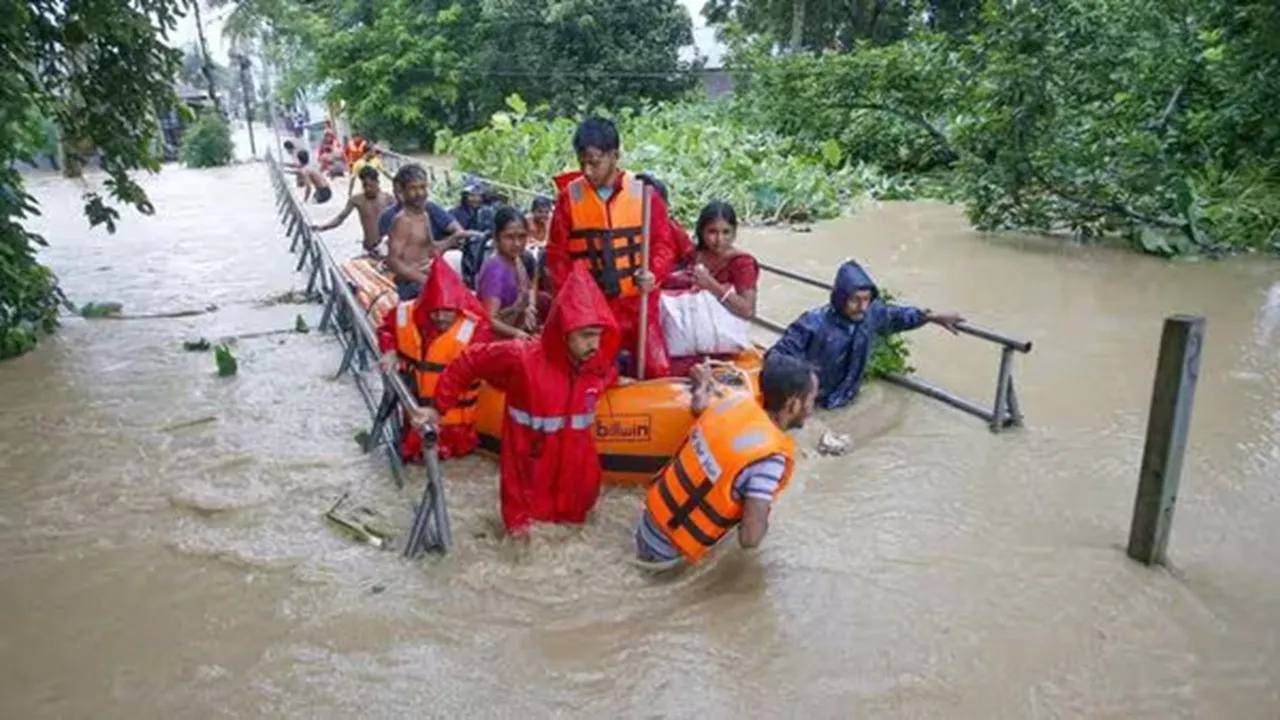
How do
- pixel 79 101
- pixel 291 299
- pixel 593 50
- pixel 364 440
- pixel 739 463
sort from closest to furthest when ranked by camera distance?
pixel 739 463, pixel 364 440, pixel 79 101, pixel 291 299, pixel 593 50

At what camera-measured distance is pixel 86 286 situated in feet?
37.5

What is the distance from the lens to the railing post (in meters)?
3.55

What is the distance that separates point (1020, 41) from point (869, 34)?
17.1m

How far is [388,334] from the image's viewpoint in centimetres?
495

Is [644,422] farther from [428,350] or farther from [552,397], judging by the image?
[428,350]

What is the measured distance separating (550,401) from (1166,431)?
2430 mm

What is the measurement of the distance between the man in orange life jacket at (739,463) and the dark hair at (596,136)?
4.94 feet

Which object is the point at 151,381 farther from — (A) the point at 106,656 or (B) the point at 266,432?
(A) the point at 106,656

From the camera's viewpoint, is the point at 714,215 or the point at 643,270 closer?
the point at 643,270

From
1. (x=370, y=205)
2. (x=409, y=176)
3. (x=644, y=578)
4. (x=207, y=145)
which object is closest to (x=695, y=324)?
(x=644, y=578)

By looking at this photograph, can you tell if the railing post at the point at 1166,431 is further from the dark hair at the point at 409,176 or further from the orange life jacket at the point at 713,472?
the dark hair at the point at 409,176

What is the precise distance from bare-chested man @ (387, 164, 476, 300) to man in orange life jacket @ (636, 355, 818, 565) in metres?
3.45

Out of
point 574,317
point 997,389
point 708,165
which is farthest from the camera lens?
point 708,165

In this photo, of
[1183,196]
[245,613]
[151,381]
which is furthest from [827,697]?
[1183,196]
